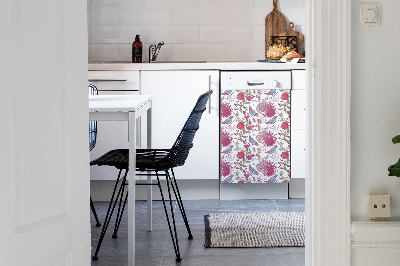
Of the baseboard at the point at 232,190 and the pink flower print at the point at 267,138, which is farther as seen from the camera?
the baseboard at the point at 232,190

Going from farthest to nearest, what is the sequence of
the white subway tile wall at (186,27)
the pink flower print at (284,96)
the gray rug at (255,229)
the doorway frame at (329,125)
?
1. the white subway tile wall at (186,27)
2. the pink flower print at (284,96)
3. the gray rug at (255,229)
4. the doorway frame at (329,125)

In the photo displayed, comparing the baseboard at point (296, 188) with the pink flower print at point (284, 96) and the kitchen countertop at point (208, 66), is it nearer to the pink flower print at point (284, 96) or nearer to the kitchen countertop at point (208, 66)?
the pink flower print at point (284, 96)

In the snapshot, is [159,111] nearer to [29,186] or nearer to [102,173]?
[102,173]

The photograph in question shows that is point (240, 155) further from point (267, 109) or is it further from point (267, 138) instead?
point (267, 109)

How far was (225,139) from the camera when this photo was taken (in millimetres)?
3775

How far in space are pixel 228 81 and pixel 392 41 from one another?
2141 millimetres

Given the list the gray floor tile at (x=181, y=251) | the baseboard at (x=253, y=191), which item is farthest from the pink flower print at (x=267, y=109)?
the gray floor tile at (x=181, y=251)

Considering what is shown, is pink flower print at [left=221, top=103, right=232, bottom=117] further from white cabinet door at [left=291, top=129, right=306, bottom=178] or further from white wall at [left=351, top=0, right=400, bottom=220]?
white wall at [left=351, top=0, right=400, bottom=220]

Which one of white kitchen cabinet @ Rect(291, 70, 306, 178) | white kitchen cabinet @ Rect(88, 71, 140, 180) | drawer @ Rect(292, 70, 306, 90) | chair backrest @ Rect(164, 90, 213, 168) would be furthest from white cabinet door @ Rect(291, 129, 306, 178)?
chair backrest @ Rect(164, 90, 213, 168)

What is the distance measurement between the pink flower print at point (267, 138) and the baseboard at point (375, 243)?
6.87 feet

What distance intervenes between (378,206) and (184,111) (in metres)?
2.27

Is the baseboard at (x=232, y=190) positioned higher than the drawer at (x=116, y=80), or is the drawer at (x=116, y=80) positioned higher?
the drawer at (x=116, y=80)

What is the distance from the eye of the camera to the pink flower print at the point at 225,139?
3.77 m

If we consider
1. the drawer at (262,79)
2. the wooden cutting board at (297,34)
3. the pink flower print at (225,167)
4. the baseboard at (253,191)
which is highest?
the wooden cutting board at (297,34)
